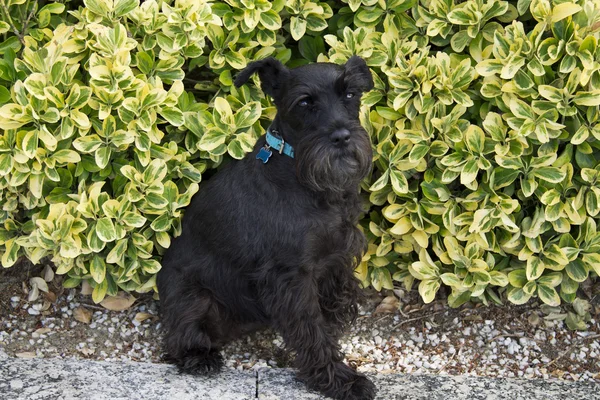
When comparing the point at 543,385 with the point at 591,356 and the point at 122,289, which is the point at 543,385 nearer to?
the point at 591,356

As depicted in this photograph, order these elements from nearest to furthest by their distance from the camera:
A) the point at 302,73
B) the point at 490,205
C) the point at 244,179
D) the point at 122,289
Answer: the point at 302,73, the point at 244,179, the point at 490,205, the point at 122,289

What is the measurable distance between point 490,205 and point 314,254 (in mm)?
975

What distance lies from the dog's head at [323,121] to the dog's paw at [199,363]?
41.5 inches

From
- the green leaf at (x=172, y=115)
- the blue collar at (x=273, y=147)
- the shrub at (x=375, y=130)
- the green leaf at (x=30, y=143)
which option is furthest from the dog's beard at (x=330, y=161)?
the green leaf at (x=30, y=143)

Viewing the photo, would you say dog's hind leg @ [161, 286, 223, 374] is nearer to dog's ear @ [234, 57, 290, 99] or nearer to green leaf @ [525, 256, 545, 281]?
dog's ear @ [234, 57, 290, 99]

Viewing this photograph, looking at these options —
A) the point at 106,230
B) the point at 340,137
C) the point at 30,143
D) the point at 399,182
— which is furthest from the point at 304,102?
the point at 30,143

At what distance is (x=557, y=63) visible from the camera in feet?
11.3

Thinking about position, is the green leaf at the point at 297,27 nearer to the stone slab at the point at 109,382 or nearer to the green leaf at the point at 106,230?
the green leaf at the point at 106,230

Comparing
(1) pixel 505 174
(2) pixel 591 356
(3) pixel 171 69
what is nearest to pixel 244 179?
(3) pixel 171 69

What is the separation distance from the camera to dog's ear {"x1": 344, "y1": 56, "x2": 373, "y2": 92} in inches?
117

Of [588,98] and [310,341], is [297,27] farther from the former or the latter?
[310,341]

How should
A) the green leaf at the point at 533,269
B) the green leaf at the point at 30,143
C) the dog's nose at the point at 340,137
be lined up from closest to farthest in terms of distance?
the dog's nose at the point at 340,137
the green leaf at the point at 30,143
the green leaf at the point at 533,269

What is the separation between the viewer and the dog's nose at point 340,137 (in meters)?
2.87

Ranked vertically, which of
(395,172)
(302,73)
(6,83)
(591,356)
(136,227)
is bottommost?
(591,356)
